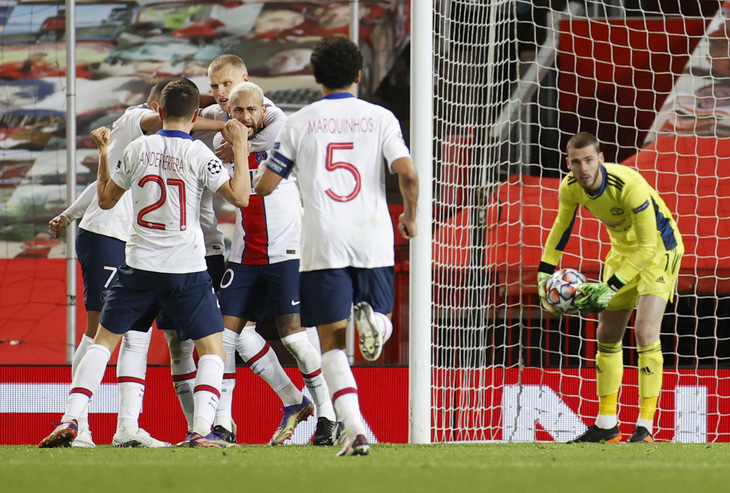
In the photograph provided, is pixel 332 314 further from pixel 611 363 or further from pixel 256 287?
pixel 611 363

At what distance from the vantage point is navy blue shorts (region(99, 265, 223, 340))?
3.74 meters

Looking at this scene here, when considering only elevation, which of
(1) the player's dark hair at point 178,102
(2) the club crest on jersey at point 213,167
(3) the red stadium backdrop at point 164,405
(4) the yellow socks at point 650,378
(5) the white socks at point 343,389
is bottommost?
(3) the red stadium backdrop at point 164,405

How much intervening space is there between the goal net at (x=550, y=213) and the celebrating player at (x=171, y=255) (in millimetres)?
1677

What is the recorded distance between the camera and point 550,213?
7066 millimetres

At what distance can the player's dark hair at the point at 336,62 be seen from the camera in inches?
133

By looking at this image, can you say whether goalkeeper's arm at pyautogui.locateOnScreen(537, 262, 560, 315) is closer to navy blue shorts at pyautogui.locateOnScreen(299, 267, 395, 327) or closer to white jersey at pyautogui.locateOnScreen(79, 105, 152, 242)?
navy blue shorts at pyautogui.locateOnScreen(299, 267, 395, 327)

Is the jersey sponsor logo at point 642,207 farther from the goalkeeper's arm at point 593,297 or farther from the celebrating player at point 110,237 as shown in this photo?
the celebrating player at point 110,237

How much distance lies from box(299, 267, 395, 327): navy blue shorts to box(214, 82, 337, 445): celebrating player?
1.01 m

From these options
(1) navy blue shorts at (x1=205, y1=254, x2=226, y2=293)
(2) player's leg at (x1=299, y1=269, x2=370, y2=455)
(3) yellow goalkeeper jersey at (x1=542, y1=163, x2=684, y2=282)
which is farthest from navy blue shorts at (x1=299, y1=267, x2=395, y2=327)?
(3) yellow goalkeeper jersey at (x1=542, y1=163, x2=684, y2=282)

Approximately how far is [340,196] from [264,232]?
3.57ft

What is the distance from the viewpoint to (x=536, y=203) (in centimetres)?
720

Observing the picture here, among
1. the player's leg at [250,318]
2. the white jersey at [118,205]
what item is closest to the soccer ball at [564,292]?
the player's leg at [250,318]

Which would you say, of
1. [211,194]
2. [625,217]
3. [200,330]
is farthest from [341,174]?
[625,217]

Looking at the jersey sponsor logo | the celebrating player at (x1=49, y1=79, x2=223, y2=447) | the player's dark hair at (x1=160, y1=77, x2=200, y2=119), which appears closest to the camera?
the player's dark hair at (x1=160, y1=77, x2=200, y2=119)
